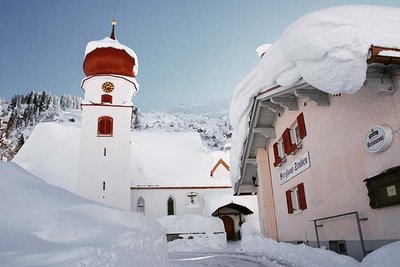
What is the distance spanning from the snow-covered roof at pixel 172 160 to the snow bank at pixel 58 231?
26.3 metres

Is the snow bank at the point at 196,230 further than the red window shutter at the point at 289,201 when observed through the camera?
Yes

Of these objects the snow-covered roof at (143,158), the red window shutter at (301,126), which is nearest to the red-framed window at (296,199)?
the red window shutter at (301,126)

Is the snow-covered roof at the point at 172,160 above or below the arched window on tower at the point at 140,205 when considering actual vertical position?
above

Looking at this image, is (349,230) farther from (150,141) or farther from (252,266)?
(150,141)

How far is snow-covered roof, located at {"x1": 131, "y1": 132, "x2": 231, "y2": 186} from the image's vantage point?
107 feet

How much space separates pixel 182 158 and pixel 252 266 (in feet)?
85.4

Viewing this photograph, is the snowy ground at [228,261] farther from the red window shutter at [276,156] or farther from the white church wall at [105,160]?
the white church wall at [105,160]

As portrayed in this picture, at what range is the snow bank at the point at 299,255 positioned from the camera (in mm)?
7570

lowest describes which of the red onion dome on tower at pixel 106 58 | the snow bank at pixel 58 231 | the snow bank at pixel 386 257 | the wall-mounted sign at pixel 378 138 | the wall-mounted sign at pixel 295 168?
the snow bank at pixel 386 257

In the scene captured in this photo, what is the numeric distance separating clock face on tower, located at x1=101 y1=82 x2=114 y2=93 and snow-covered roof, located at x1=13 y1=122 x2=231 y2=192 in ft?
26.2

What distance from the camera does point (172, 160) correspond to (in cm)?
3553

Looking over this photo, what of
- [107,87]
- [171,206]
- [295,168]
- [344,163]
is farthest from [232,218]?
[344,163]

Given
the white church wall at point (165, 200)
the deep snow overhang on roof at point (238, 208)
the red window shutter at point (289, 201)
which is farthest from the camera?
the white church wall at point (165, 200)

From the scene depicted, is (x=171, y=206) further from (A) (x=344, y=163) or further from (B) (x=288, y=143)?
(A) (x=344, y=163)
